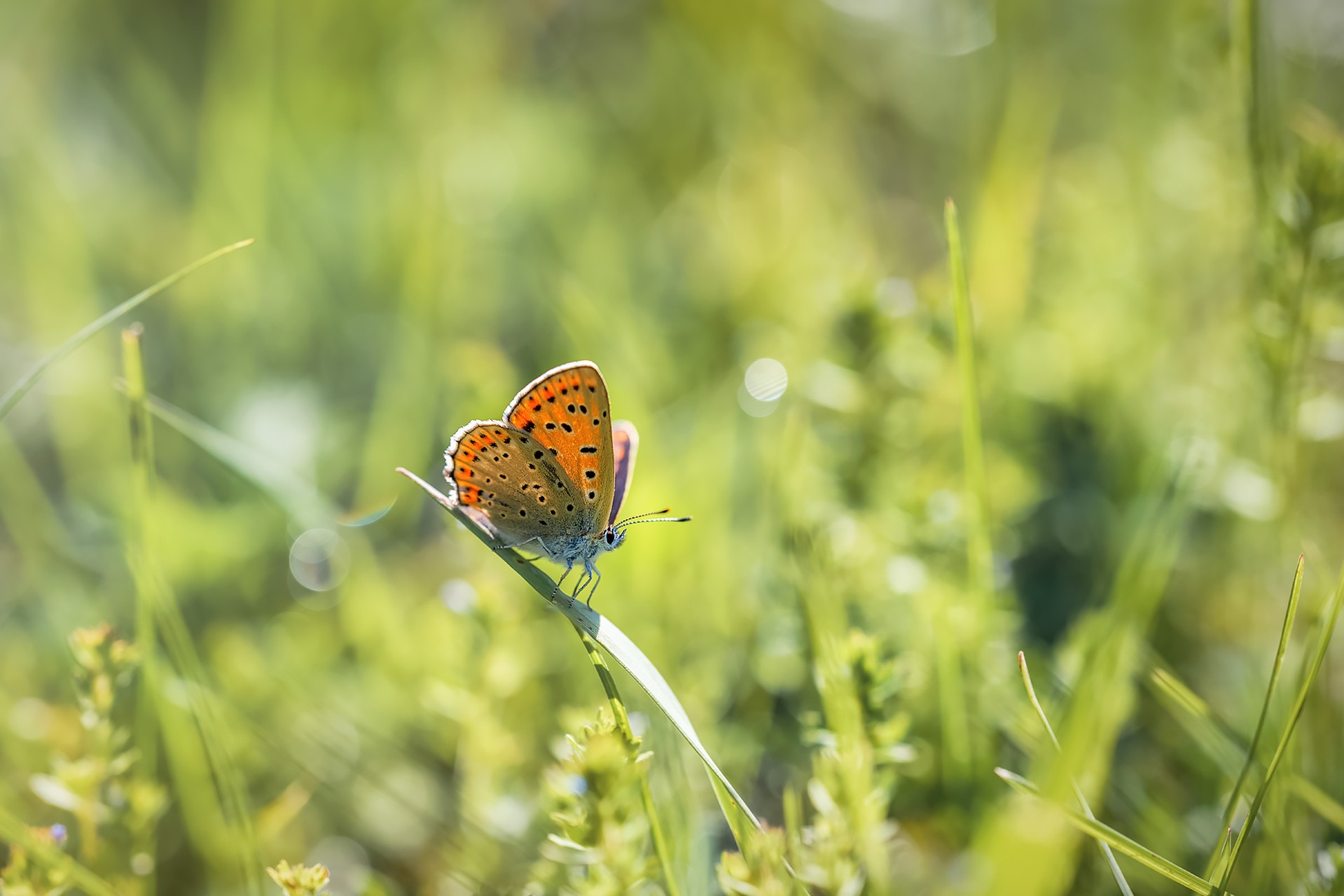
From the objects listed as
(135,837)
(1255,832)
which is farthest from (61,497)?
(1255,832)

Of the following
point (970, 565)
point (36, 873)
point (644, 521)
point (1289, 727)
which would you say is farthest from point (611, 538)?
point (1289, 727)

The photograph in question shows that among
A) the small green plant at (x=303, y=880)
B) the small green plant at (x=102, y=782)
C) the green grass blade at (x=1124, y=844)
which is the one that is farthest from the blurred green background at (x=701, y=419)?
the small green plant at (x=303, y=880)

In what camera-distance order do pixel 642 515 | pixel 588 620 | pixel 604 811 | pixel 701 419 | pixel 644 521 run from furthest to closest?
pixel 701 419
pixel 642 515
pixel 644 521
pixel 588 620
pixel 604 811

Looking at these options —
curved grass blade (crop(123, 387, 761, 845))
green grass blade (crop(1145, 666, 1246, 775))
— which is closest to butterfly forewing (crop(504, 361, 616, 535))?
curved grass blade (crop(123, 387, 761, 845))

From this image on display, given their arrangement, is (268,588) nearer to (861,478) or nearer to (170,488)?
(170,488)

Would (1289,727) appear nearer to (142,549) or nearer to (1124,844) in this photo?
(1124,844)

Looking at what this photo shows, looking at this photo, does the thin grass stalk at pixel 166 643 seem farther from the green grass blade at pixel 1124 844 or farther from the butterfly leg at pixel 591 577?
the green grass blade at pixel 1124 844

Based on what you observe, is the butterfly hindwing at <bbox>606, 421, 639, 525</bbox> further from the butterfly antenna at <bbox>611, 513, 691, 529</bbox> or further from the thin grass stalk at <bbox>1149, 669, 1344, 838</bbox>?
the thin grass stalk at <bbox>1149, 669, 1344, 838</bbox>
